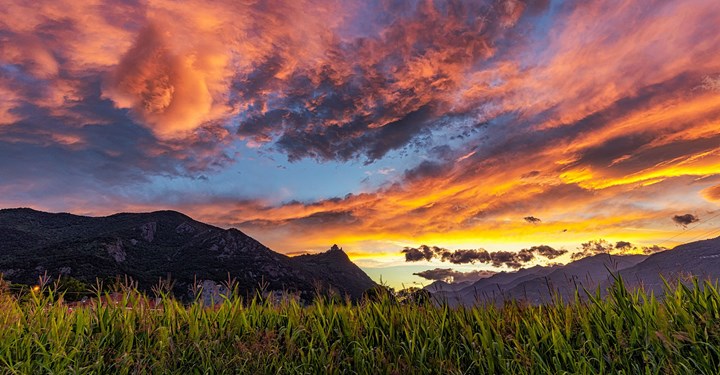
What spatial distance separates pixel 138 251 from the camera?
431 feet

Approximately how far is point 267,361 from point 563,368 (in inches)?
189

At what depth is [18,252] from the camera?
113938 millimetres

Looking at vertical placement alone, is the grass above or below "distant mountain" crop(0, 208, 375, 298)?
below

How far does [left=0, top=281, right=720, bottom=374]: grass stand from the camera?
21.5 ft

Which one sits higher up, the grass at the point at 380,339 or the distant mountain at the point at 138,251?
the distant mountain at the point at 138,251

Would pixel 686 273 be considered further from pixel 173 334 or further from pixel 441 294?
pixel 173 334

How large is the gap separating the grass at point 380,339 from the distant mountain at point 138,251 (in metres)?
86.0

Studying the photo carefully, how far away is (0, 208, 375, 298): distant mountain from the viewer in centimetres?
9644

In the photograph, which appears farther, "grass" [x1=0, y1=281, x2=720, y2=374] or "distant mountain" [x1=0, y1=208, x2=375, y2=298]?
"distant mountain" [x1=0, y1=208, x2=375, y2=298]

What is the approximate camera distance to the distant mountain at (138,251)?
9644 cm

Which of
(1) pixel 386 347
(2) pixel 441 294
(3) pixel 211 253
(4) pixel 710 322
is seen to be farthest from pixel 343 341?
(3) pixel 211 253

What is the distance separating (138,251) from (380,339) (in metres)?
142

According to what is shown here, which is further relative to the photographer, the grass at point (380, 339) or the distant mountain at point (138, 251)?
the distant mountain at point (138, 251)

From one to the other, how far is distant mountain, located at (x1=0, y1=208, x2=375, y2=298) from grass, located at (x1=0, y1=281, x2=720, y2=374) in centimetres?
8601
